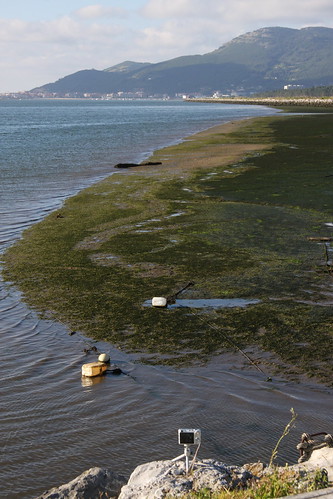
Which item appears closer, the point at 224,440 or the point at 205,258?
the point at 224,440

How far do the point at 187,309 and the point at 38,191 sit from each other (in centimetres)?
2007

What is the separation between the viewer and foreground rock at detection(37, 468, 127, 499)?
6238mm

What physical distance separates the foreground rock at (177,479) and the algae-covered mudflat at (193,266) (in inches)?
162

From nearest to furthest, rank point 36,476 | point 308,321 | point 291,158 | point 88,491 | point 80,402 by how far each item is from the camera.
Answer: point 88,491
point 36,476
point 80,402
point 308,321
point 291,158

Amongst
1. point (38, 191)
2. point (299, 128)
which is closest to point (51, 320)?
point (38, 191)

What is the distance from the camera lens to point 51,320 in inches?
507

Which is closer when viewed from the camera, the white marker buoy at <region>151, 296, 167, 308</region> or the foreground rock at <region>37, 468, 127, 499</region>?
the foreground rock at <region>37, 468, 127, 499</region>

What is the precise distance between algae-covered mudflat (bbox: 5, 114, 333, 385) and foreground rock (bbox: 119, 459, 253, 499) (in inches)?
162

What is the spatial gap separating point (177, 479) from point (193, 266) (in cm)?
1024

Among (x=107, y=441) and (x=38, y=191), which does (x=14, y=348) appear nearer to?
(x=107, y=441)

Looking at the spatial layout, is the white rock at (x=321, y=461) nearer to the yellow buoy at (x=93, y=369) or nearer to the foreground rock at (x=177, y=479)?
the foreground rock at (x=177, y=479)

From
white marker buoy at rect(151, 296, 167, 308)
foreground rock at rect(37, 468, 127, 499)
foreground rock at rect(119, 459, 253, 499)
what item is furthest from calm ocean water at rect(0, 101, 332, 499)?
white marker buoy at rect(151, 296, 167, 308)

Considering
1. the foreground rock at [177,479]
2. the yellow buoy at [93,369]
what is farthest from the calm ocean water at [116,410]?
the foreground rock at [177,479]

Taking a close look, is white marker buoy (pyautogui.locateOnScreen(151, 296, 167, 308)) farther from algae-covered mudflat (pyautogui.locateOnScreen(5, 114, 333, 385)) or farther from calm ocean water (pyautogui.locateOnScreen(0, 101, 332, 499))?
calm ocean water (pyautogui.locateOnScreen(0, 101, 332, 499))
